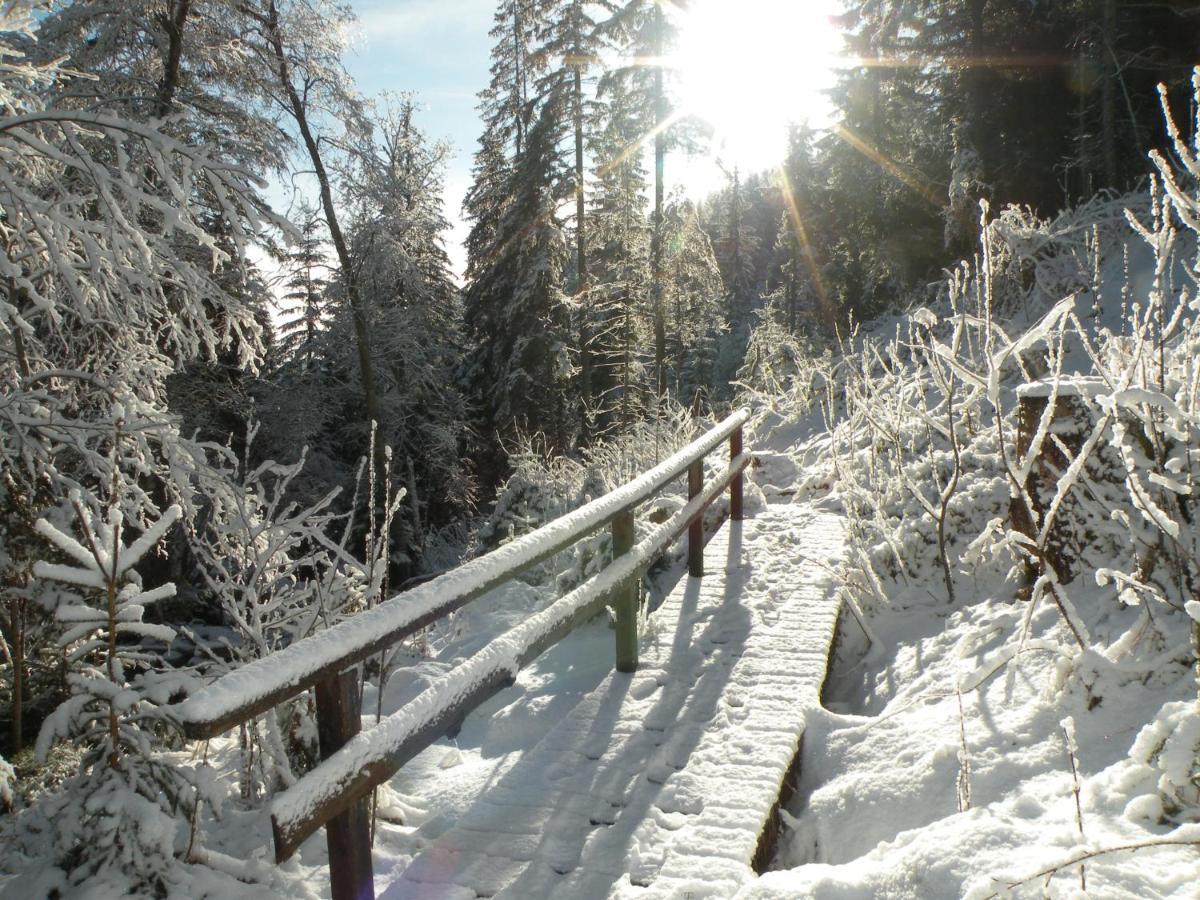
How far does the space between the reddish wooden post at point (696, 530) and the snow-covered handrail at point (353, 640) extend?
199 cm

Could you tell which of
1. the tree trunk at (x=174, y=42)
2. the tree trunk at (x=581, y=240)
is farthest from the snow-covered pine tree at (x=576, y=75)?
the tree trunk at (x=174, y=42)

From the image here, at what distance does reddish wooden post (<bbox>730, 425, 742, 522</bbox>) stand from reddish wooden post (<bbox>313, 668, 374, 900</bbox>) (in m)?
4.83

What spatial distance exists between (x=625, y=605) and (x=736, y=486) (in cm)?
311

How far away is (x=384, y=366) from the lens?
1927 centimetres

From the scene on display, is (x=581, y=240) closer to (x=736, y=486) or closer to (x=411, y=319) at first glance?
(x=411, y=319)

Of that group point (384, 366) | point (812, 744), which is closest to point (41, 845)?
point (812, 744)

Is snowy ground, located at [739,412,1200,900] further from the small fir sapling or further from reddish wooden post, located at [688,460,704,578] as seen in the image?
the small fir sapling

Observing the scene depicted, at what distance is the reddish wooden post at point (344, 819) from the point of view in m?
2.00

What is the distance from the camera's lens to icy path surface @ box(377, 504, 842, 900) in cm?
252

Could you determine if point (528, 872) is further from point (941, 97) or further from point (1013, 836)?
point (941, 97)

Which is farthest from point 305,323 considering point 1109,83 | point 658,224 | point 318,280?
point 1109,83

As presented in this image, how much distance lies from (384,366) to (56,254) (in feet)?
53.3

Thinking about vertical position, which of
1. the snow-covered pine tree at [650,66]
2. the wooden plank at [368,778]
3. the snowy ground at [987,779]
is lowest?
the snowy ground at [987,779]

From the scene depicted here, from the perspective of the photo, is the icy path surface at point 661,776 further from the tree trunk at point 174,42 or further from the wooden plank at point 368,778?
the tree trunk at point 174,42
